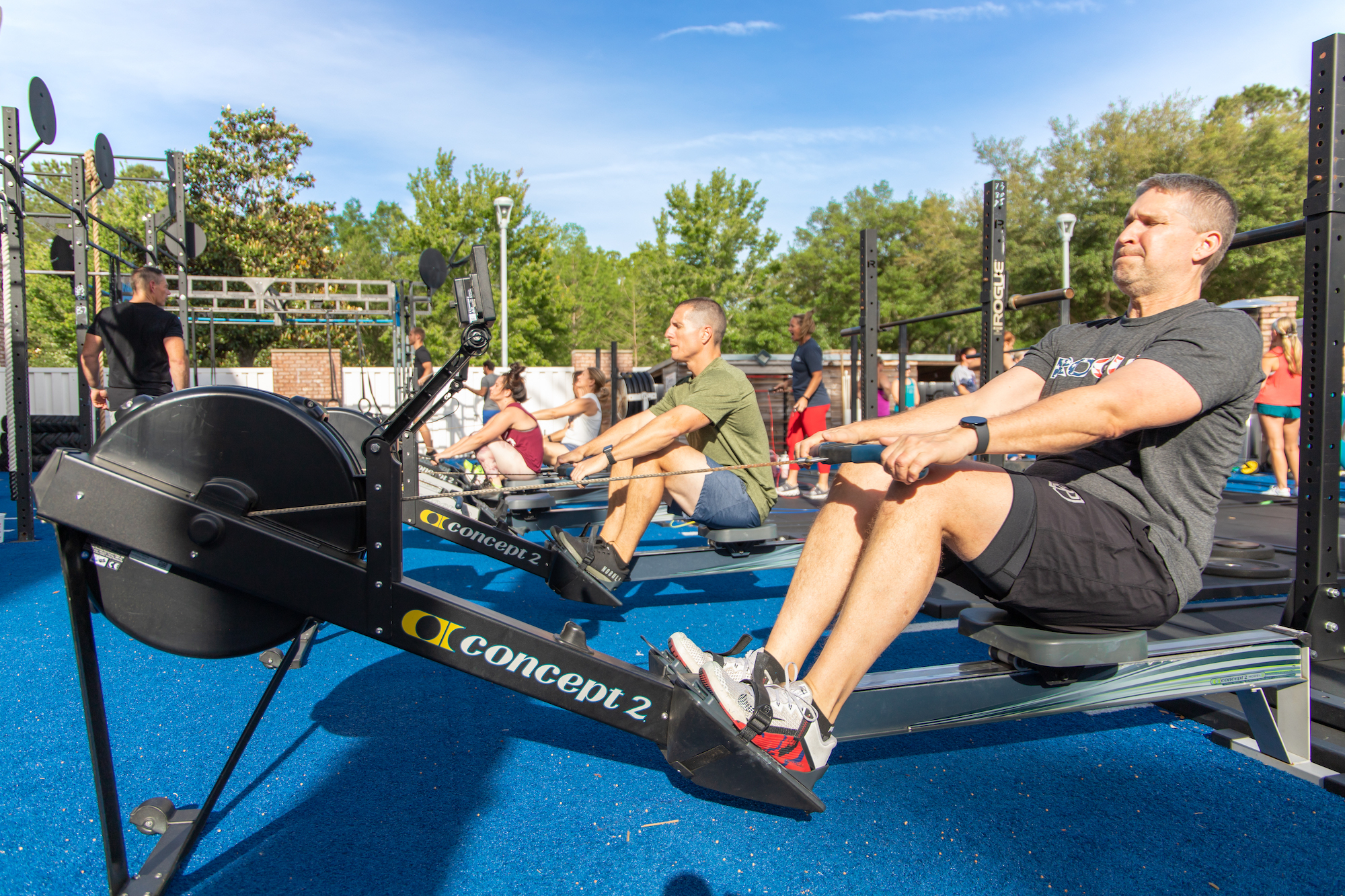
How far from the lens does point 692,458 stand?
340 centimetres

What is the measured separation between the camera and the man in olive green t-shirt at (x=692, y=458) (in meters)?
3.25

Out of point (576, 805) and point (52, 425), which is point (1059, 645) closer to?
point (576, 805)

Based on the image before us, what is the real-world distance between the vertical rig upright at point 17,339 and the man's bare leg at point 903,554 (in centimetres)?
605

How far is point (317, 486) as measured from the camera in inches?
62.2

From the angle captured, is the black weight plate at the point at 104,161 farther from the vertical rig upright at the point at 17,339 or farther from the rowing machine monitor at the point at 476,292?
the rowing machine monitor at the point at 476,292

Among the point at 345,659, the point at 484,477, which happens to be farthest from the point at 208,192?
the point at 345,659

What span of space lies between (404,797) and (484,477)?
12.3 ft

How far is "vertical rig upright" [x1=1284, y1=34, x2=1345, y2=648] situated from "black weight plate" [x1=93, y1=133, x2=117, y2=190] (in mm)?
6924

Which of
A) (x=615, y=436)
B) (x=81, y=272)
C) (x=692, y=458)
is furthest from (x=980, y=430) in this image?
(x=81, y=272)

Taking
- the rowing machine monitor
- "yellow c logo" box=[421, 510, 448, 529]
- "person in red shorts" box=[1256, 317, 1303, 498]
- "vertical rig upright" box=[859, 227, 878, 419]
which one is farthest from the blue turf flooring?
"person in red shorts" box=[1256, 317, 1303, 498]

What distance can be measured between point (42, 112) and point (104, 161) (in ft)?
2.04

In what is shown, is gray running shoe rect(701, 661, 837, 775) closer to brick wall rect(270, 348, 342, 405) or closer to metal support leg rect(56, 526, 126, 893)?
metal support leg rect(56, 526, 126, 893)

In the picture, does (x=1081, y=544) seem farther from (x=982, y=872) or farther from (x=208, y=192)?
(x=208, y=192)

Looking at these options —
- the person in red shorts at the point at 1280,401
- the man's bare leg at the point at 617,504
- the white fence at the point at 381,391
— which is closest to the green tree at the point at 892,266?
the white fence at the point at 381,391
